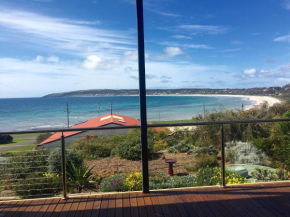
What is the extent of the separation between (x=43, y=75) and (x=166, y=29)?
1410 cm

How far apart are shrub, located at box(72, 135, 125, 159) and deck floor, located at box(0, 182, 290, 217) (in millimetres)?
2344

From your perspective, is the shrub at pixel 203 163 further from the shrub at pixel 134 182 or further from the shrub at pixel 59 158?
the shrub at pixel 59 158

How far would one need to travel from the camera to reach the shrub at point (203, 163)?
4141mm

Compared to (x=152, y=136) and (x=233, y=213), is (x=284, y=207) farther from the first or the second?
(x=152, y=136)

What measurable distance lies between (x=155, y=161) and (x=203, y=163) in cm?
120

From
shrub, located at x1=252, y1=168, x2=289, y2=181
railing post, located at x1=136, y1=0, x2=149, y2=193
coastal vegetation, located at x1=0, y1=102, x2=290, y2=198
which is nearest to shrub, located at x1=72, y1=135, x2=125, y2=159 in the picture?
coastal vegetation, located at x1=0, y1=102, x2=290, y2=198

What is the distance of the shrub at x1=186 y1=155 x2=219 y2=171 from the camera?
4141 millimetres

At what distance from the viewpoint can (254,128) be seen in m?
6.39

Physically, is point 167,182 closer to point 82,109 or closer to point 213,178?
point 213,178

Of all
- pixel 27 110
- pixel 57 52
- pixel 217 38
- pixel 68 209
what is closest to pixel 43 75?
pixel 57 52

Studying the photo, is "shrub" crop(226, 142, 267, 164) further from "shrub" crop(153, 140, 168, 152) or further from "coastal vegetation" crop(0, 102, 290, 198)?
"shrub" crop(153, 140, 168, 152)

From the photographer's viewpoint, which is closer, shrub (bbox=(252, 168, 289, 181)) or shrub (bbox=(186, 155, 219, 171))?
shrub (bbox=(252, 168, 289, 181))

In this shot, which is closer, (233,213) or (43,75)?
(233,213)

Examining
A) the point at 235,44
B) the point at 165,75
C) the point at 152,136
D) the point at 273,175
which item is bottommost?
the point at 273,175
